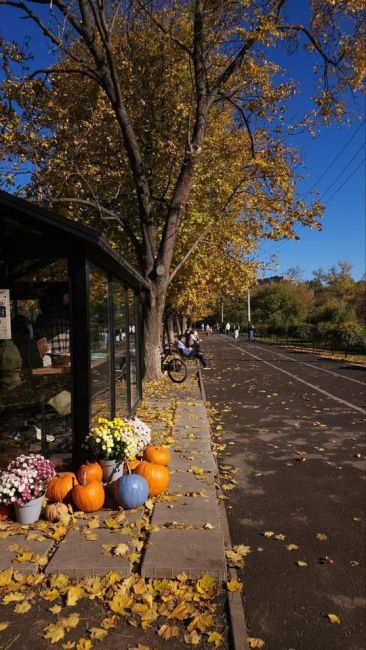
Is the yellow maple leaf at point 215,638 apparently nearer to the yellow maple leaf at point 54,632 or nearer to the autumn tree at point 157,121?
the yellow maple leaf at point 54,632

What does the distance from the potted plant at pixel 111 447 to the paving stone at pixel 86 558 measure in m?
1.11

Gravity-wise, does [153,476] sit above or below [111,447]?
below

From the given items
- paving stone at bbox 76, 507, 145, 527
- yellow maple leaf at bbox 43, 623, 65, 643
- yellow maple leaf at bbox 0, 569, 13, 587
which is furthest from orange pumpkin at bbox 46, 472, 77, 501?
yellow maple leaf at bbox 43, 623, 65, 643

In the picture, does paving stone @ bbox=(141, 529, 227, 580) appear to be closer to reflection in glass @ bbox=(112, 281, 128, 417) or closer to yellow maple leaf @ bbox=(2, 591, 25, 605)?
yellow maple leaf @ bbox=(2, 591, 25, 605)

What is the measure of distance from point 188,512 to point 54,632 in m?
1.96

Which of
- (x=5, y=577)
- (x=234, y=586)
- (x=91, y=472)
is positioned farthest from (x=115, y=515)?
(x=234, y=586)

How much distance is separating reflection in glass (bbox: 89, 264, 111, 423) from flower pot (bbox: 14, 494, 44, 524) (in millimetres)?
1401

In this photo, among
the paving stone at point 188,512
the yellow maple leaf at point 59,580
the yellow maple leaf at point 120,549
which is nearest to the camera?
the yellow maple leaf at point 59,580

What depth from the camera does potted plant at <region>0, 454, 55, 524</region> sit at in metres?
4.45

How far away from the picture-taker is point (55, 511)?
182 inches

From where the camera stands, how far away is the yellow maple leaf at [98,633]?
3.02 metres

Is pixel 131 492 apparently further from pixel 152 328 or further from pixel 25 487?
pixel 152 328

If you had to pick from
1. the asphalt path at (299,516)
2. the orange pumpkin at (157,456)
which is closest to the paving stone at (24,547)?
the asphalt path at (299,516)

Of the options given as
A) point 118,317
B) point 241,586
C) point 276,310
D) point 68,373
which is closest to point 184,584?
point 241,586
